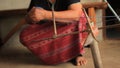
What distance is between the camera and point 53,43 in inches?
64.6

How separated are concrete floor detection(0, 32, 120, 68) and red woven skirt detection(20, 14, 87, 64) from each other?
0.07m

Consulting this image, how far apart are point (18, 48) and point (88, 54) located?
25.8 inches

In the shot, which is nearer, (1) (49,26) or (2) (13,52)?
(1) (49,26)

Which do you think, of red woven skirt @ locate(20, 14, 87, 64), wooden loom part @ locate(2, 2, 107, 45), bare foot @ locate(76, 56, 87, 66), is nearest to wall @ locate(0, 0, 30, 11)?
wooden loom part @ locate(2, 2, 107, 45)

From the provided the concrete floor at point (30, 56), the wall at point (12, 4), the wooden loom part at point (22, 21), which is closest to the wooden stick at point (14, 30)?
the wooden loom part at point (22, 21)

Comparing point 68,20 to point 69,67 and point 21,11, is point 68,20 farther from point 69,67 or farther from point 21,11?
point 21,11

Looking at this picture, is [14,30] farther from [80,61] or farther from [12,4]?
[80,61]

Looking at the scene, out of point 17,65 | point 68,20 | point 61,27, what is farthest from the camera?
point 17,65

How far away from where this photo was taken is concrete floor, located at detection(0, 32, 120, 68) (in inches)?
66.7

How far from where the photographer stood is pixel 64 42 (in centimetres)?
Result: 163

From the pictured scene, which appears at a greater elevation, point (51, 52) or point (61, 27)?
point (61, 27)

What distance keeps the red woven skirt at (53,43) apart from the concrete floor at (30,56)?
7 cm

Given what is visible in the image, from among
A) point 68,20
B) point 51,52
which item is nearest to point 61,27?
point 51,52

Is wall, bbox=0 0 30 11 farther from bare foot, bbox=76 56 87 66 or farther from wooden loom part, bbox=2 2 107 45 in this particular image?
bare foot, bbox=76 56 87 66
